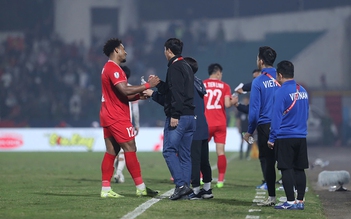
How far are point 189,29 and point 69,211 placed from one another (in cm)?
3274

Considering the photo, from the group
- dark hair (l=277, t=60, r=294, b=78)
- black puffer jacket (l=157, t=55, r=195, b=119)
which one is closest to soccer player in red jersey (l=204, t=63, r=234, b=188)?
black puffer jacket (l=157, t=55, r=195, b=119)

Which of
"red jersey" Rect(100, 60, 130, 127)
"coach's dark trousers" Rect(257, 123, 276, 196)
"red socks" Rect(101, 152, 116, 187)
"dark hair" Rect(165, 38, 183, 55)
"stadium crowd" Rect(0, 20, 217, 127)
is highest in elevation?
"dark hair" Rect(165, 38, 183, 55)

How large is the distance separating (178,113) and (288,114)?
157cm

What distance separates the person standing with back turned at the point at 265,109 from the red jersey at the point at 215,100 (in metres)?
3.95

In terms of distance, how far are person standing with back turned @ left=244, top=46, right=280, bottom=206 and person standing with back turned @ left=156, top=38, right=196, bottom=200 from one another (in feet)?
2.88

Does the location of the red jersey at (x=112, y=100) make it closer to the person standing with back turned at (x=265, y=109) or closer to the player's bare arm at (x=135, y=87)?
the player's bare arm at (x=135, y=87)

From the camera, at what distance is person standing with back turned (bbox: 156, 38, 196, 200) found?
10.3 m

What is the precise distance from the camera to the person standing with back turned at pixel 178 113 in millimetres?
10312

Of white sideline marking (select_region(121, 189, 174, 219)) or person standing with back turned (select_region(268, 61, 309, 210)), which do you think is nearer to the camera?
white sideline marking (select_region(121, 189, 174, 219))

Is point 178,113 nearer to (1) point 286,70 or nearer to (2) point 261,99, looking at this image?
(2) point 261,99

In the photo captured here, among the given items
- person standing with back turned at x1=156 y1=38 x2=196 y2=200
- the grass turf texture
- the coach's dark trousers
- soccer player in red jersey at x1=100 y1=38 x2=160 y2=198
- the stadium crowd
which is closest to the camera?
the grass turf texture

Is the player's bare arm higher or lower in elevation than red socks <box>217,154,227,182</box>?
higher

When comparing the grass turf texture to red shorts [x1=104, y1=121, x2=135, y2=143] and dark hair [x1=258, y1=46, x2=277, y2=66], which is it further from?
dark hair [x1=258, y1=46, x2=277, y2=66]

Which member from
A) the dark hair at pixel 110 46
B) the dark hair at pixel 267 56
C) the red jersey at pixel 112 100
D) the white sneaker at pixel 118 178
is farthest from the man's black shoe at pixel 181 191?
the white sneaker at pixel 118 178
